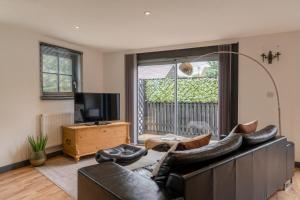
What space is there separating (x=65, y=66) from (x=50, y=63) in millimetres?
377

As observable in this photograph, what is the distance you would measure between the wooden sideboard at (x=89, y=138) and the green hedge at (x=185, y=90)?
114 centimetres

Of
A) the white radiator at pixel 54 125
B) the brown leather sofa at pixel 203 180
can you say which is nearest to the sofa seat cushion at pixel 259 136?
the brown leather sofa at pixel 203 180

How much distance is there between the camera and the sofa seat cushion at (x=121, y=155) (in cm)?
305

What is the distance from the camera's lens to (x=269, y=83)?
159 inches

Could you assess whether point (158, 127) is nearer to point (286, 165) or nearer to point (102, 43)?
point (102, 43)

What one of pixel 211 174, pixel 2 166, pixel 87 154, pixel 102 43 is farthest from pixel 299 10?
pixel 2 166

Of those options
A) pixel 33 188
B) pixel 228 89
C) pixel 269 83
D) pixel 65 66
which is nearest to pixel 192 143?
pixel 33 188

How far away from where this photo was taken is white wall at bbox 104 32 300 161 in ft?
12.6

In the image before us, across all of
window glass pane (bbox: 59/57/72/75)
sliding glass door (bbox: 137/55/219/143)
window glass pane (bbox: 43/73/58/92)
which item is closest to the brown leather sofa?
sliding glass door (bbox: 137/55/219/143)

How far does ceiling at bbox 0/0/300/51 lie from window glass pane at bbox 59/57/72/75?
1.61ft

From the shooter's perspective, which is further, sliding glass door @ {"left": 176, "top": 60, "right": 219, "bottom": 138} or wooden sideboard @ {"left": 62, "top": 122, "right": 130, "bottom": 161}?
sliding glass door @ {"left": 176, "top": 60, "right": 219, "bottom": 138}

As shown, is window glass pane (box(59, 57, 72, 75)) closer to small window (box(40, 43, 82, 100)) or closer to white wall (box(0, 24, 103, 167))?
small window (box(40, 43, 82, 100))

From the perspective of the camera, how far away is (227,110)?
4.31 metres

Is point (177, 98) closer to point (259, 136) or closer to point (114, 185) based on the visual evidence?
point (259, 136)
